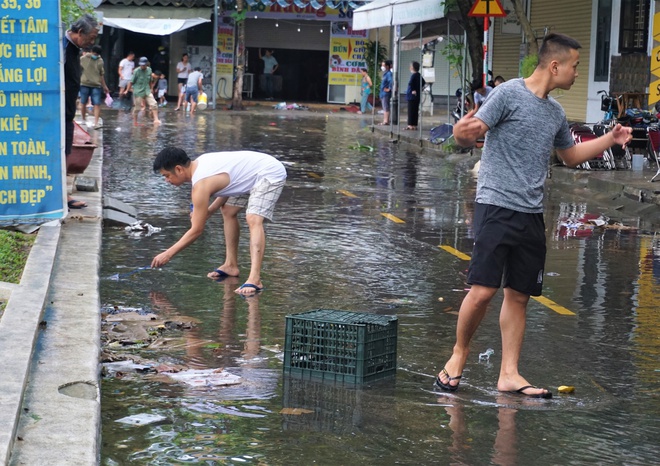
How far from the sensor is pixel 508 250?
6.14 meters

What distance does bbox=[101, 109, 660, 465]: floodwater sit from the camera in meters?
5.23

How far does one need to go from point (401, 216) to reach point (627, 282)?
453cm

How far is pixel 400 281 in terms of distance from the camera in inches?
381

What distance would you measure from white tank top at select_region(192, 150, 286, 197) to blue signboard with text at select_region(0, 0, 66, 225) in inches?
86.8

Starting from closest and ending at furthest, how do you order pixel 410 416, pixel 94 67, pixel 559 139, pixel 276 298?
pixel 410 416, pixel 559 139, pixel 276 298, pixel 94 67

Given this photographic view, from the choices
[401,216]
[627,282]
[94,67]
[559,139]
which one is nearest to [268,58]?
[94,67]

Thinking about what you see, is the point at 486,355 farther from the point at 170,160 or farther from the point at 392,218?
the point at 392,218

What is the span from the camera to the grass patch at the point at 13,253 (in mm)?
8237

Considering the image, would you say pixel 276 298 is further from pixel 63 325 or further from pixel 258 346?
pixel 63 325

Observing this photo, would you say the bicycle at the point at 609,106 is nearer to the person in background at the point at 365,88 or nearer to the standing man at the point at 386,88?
the standing man at the point at 386,88

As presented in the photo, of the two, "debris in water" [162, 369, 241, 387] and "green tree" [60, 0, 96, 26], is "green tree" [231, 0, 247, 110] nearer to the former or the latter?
"green tree" [60, 0, 96, 26]

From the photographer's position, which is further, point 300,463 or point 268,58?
point 268,58

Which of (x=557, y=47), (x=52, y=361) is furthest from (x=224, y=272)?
(x=557, y=47)

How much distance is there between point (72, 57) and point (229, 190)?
122 inches
